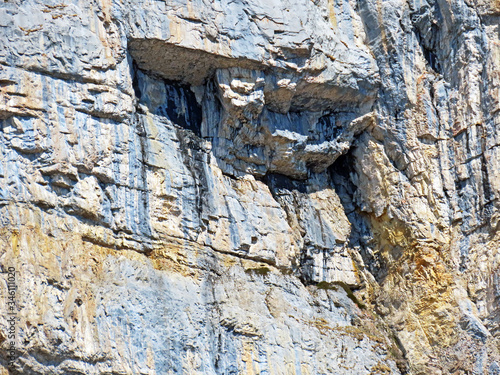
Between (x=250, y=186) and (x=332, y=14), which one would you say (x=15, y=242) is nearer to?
(x=250, y=186)

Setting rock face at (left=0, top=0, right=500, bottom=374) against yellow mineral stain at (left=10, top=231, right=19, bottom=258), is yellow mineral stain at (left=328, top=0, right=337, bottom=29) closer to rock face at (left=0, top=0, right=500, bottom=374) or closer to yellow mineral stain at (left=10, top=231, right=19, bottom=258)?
rock face at (left=0, top=0, right=500, bottom=374)

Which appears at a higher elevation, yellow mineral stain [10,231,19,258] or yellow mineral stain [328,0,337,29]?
yellow mineral stain [328,0,337,29]

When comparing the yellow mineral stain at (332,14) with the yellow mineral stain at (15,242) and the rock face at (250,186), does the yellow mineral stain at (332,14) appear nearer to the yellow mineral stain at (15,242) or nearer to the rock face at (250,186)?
the rock face at (250,186)

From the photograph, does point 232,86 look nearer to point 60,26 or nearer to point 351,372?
point 60,26

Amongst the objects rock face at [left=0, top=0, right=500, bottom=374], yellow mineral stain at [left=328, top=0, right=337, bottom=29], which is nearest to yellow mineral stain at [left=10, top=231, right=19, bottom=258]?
rock face at [left=0, top=0, right=500, bottom=374]

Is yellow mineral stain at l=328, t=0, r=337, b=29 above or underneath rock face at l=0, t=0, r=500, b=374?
above

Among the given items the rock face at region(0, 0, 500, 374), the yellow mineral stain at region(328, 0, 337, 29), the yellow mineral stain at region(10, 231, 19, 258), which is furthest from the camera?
the yellow mineral stain at region(328, 0, 337, 29)

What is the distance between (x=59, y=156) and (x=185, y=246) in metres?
4.19

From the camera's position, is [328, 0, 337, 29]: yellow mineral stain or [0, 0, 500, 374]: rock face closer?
[0, 0, 500, 374]: rock face

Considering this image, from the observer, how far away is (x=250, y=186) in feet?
84.9

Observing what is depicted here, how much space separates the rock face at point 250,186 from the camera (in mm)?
20953

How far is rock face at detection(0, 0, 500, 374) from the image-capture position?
68.7 ft

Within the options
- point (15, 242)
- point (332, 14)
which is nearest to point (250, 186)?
point (332, 14)

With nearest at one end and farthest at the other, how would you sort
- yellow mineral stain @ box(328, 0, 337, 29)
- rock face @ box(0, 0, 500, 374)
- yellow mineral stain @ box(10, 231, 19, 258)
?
yellow mineral stain @ box(10, 231, 19, 258), rock face @ box(0, 0, 500, 374), yellow mineral stain @ box(328, 0, 337, 29)
